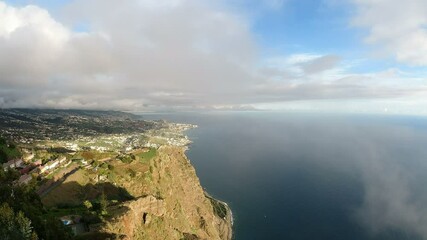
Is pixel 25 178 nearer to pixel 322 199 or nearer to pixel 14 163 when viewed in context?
pixel 14 163

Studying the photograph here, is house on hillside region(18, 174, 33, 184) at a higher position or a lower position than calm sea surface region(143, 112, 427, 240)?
higher

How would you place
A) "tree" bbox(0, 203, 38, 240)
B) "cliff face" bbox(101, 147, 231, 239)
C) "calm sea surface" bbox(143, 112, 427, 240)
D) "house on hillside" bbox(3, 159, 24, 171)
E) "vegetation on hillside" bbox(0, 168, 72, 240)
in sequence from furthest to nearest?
"calm sea surface" bbox(143, 112, 427, 240) → "house on hillside" bbox(3, 159, 24, 171) → "cliff face" bbox(101, 147, 231, 239) → "vegetation on hillside" bbox(0, 168, 72, 240) → "tree" bbox(0, 203, 38, 240)

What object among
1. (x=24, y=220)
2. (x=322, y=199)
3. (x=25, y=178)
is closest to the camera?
(x=24, y=220)

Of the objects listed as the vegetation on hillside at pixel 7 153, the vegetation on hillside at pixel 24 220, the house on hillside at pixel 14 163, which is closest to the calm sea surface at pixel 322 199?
the house on hillside at pixel 14 163

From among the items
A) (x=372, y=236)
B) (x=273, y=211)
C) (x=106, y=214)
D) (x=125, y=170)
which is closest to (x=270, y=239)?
(x=273, y=211)

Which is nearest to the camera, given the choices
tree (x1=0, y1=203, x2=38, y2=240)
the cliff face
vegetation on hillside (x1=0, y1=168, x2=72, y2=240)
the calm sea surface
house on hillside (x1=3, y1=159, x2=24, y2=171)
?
tree (x1=0, y1=203, x2=38, y2=240)

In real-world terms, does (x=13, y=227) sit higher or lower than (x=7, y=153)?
lower

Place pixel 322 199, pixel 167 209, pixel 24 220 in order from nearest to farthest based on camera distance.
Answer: pixel 24 220 → pixel 167 209 → pixel 322 199

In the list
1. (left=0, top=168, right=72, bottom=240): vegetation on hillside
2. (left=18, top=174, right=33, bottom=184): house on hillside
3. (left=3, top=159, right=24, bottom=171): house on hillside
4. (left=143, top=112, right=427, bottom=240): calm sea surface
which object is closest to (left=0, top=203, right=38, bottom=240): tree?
(left=0, top=168, right=72, bottom=240): vegetation on hillside

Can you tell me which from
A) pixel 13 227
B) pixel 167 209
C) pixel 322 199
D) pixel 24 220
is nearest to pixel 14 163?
pixel 167 209

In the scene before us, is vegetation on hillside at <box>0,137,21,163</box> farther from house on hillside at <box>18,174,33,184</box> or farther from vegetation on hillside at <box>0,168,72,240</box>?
vegetation on hillside at <box>0,168,72,240</box>
